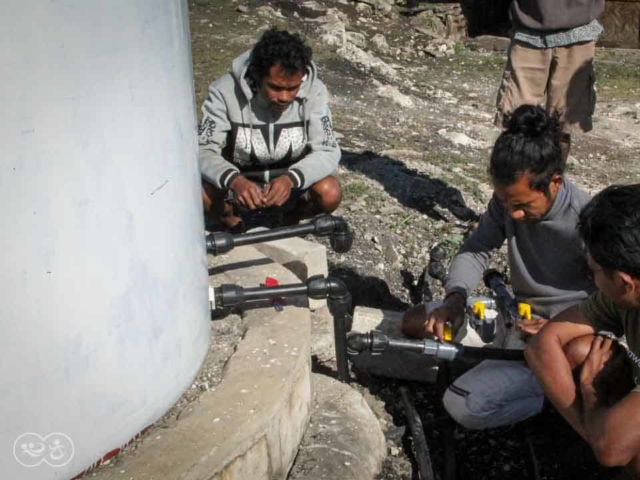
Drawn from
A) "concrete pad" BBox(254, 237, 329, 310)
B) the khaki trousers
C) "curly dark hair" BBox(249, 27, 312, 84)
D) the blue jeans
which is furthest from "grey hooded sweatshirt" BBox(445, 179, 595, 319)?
the khaki trousers

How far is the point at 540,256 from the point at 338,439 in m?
1.05

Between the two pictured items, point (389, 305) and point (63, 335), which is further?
point (389, 305)

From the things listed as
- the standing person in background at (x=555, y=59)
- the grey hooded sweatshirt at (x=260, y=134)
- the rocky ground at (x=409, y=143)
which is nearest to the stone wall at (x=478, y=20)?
the rocky ground at (x=409, y=143)

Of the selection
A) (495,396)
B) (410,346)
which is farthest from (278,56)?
(495,396)

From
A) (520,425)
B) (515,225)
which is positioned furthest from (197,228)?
(520,425)

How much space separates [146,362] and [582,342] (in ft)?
4.21

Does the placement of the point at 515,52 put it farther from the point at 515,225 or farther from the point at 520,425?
the point at 520,425

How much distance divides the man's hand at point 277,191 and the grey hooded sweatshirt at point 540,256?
3.06 feet

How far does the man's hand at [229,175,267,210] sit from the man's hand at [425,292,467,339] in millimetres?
1065

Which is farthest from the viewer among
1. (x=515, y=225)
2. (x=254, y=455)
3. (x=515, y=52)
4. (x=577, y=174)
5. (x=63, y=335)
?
(x=577, y=174)

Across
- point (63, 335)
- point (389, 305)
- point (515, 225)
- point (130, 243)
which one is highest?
point (130, 243)

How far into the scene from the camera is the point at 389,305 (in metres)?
3.99

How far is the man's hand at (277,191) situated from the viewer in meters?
3.66

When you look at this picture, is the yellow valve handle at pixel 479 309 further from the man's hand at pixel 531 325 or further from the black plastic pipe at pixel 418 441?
the black plastic pipe at pixel 418 441
